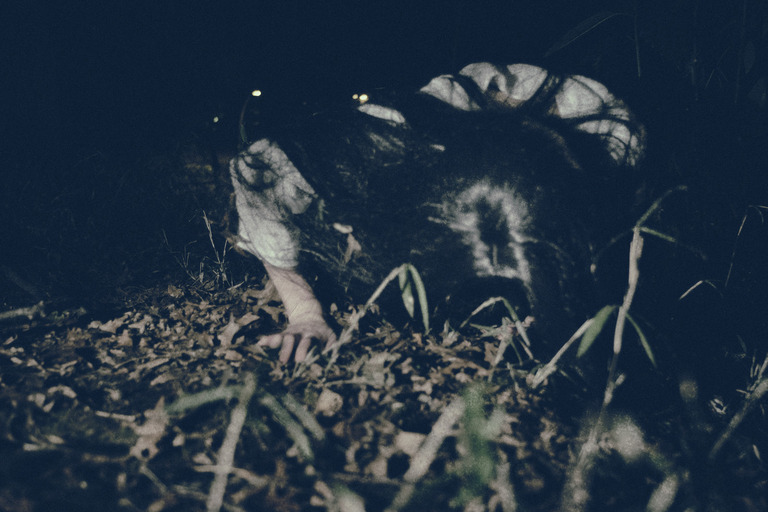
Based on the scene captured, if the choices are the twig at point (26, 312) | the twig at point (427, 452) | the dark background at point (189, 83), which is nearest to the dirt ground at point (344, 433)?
the twig at point (427, 452)

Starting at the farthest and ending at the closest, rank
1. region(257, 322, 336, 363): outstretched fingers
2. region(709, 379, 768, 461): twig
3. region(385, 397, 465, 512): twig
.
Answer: region(257, 322, 336, 363): outstretched fingers, region(709, 379, 768, 461): twig, region(385, 397, 465, 512): twig

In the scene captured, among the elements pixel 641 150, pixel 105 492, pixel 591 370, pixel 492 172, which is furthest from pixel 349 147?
pixel 105 492

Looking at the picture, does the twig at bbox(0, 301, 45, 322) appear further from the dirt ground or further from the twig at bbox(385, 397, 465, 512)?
the twig at bbox(385, 397, 465, 512)

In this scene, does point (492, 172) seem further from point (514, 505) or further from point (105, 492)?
point (105, 492)

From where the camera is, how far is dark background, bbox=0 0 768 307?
214 cm

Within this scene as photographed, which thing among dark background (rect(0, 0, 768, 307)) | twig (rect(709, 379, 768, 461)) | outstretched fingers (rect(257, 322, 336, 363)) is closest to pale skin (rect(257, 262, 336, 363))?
outstretched fingers (rect(257, 322, 336, 363))

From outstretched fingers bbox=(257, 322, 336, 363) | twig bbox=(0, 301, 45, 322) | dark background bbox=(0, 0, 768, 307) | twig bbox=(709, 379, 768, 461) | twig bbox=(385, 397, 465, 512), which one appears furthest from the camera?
dark background bbox=(0, 0, 768, 307)

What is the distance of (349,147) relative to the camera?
1969mm

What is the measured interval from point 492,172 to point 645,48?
1.51 meters

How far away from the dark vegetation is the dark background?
0.04ft

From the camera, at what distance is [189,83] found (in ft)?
8.63

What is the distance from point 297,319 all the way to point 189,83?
187 centimetres

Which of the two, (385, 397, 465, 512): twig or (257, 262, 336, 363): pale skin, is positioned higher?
(257, 262, 336, 363): pale skin

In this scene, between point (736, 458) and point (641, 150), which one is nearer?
point (736, 458)
